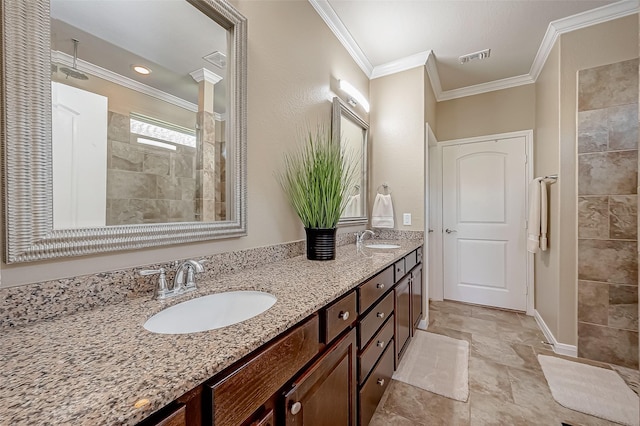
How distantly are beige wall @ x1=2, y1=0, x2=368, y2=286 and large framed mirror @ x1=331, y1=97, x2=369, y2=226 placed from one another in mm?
269

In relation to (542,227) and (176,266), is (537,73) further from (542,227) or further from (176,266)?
(176,266)

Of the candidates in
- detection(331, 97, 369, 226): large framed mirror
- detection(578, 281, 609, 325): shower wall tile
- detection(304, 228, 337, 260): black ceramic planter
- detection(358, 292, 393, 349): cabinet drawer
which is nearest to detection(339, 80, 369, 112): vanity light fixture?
detection(331, 97, 369, 226): large framed mirror

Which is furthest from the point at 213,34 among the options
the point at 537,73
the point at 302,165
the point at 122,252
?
the point at 537,73

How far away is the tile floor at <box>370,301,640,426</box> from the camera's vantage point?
144 centimetres

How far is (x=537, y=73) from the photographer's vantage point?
2.72 m

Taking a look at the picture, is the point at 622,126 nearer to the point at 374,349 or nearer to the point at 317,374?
the point at 374,349

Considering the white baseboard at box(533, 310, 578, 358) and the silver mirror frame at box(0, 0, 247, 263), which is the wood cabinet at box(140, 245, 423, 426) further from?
the white baseboard at box(533, 310, 578, 358)

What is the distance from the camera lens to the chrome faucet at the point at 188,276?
92cm

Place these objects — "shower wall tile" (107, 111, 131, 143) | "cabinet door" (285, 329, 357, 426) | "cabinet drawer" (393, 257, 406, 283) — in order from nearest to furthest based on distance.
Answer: "cabinet door" (285, 329, 357, 426) < "shower wall tile" (107, 111, 131, 143) < "cabinet drawer" (393, 257, 406, 283)

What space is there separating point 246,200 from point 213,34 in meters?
0.74

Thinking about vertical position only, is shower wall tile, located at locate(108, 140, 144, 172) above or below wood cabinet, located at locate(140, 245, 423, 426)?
above

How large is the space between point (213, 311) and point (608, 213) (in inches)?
103

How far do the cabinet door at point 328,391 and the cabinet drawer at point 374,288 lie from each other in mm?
→ 147

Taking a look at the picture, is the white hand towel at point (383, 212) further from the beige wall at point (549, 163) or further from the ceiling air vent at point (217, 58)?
the ceiling air vent at point (217, 58)
